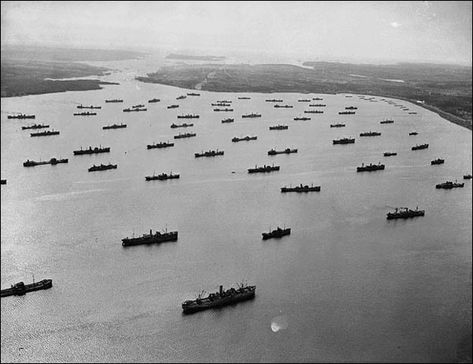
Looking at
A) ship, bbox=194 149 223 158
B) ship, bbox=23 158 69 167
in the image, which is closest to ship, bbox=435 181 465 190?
ship, bbox=194 149 223 158

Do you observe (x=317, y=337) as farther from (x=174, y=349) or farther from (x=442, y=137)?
(x=442, y=137)

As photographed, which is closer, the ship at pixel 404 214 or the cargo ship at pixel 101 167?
the ship at pixel 404 214

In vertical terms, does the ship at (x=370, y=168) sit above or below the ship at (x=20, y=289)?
above

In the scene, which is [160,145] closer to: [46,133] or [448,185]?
[46,133]

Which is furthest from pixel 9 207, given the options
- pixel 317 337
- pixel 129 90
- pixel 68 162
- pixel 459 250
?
pixel 129 90

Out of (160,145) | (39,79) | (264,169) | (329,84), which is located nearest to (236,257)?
(264,169)

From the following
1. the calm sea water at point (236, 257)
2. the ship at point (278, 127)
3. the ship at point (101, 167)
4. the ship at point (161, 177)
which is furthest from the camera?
the ship at point (278, 127)

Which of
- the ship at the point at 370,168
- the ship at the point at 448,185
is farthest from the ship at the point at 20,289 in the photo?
the ship at the point at 448,185

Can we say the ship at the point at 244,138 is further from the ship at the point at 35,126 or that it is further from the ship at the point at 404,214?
the ship at the point at 404,214
